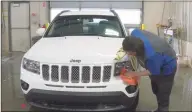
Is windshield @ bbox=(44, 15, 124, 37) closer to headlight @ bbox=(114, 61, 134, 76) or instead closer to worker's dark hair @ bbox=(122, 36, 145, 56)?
headlight @ bbox=(114, 61, 134, 76)

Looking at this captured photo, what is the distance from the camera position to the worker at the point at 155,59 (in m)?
3.19

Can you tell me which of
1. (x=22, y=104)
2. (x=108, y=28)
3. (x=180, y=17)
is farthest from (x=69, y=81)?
(x=180, y=17)

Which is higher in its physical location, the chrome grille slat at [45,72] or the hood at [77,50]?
the hood at [77,50]

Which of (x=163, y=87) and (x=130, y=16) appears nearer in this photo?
(x=163, y=87)

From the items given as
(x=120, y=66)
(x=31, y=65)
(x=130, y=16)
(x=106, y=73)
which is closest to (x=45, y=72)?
(x=31, y=65)

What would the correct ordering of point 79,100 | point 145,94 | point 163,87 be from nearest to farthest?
1. point 79,100
2. point 163,87
3. point 145,94

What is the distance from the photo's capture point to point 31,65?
3.54 metres

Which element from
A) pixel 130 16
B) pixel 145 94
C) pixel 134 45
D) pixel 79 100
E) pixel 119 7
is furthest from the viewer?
pixel 130 16

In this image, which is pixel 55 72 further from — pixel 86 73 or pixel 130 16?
pixel 130 16

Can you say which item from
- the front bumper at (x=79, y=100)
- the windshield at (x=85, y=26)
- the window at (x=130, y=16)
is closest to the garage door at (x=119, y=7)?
the window at (x=130, y=16)

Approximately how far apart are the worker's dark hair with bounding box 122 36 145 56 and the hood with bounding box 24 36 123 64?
0.30 m

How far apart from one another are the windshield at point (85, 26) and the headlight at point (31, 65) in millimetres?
1094

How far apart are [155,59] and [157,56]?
0.05m

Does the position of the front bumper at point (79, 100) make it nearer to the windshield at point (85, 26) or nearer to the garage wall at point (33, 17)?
the windshield at point (85, 26)
